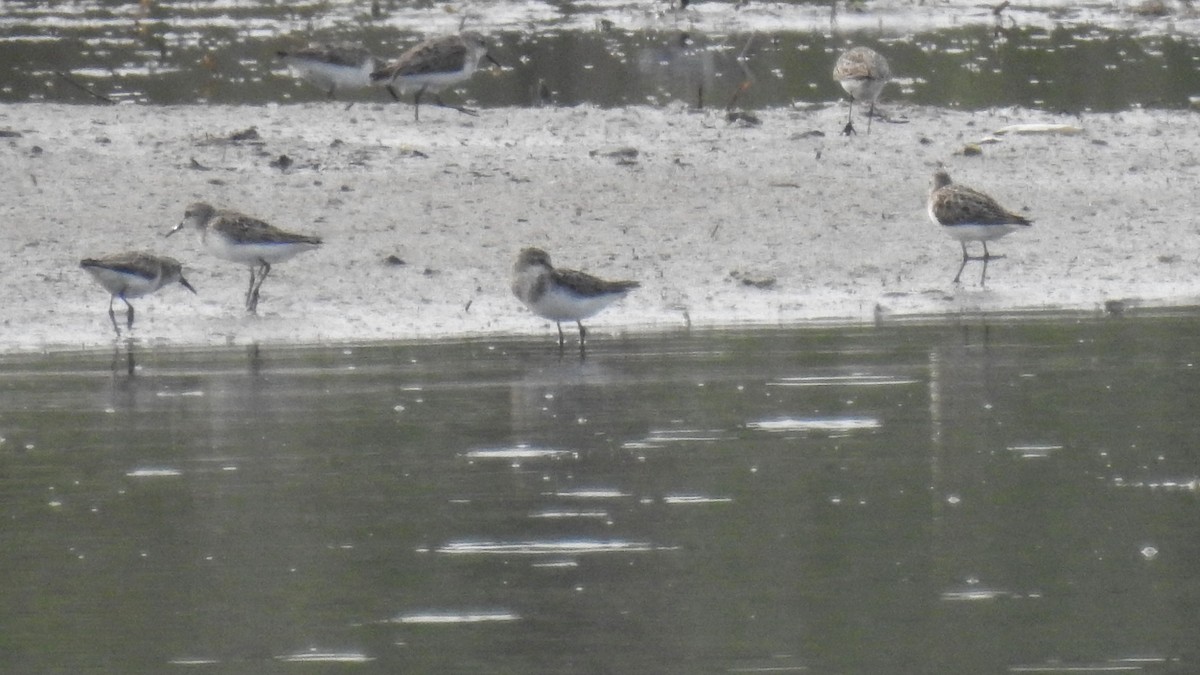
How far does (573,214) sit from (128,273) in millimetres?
4124

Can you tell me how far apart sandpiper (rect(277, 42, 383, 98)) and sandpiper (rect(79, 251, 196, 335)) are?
10.2 meters

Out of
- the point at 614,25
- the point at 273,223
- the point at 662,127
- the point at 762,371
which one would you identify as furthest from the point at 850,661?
the point at 614,25

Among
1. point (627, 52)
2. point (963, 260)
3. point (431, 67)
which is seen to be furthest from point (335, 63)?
point (963, 260)

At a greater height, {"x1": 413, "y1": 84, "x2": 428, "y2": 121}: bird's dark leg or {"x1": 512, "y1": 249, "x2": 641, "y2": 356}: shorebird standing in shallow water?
{"x1": 512, "y1": 249, "x2": 641, "y2": 356}: shorebird standing in shallow water

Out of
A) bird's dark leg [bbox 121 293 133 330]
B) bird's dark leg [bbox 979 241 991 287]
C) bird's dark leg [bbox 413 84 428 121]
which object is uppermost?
bird's dark leg [bbox 413 84 428 121]

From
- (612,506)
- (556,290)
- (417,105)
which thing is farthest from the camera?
(417,105)

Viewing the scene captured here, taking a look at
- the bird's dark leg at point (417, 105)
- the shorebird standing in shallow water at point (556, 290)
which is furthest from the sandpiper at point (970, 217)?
the bird's dark leg at point (417, 105)

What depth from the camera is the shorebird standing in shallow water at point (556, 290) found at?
12.9 m

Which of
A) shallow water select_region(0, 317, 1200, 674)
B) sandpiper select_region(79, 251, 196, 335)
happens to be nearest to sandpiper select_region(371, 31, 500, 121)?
sandpiper select_region(79, 251, 196, 335)

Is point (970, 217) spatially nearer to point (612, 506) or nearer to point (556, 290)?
point (556, 290)

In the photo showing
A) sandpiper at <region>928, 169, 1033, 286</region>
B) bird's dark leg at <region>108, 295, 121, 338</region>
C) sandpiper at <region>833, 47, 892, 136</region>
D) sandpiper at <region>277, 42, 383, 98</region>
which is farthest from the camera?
sandpiper at <region>277, 42, 383, 98</region>

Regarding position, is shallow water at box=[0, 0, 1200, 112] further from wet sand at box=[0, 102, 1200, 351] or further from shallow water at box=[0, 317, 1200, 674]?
shallow water at box=[0, 317, 1200, 674]

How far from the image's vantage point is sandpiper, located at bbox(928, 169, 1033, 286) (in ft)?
49.9

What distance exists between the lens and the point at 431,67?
22.4m
